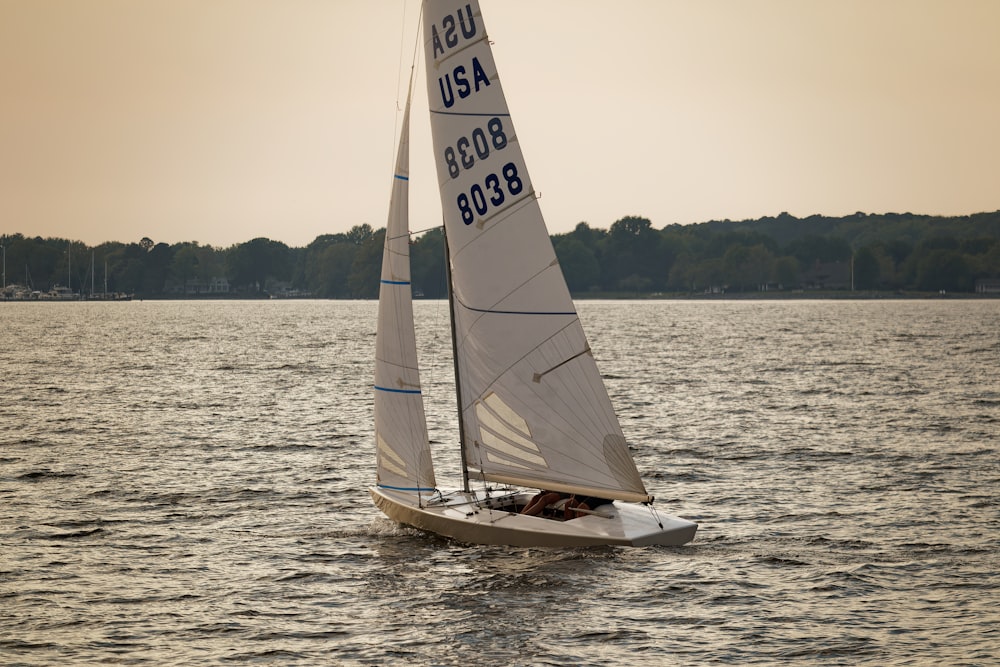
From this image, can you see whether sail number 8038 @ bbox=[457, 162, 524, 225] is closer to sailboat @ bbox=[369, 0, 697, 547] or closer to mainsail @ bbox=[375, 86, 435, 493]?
sailboat @ bbox=[369, 0, 697, 547]

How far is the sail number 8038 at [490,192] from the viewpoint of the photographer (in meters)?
22.4

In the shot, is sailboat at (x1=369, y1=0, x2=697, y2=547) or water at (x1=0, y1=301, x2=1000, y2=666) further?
sailboat at (x1=369, y1=0, x2=697, y2=547)

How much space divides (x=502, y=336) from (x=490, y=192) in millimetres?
2762

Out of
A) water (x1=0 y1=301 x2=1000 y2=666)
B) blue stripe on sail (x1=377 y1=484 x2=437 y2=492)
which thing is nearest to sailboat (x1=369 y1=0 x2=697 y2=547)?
blue stripe on sail (x1=377 y1=484 x2=437 y2=492)

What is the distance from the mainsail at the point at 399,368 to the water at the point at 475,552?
4.98 feet

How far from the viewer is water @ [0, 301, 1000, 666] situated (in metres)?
18.9

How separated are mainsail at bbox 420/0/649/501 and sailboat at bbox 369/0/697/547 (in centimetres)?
2

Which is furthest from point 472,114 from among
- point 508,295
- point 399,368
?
point 399,368

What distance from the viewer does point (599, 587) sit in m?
21.4

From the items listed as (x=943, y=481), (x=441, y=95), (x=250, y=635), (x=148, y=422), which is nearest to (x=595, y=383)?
(x=441, y=95)

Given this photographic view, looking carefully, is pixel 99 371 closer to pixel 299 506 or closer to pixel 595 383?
pixel 299 506

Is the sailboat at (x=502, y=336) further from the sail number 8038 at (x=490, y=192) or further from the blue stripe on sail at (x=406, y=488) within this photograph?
the blue stripe on sail at (x=406, y=488)

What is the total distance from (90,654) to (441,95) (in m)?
11.5

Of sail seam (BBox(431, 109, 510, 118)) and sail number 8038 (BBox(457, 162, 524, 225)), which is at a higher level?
sail seam (BBox(431, 109, 510, 118))
